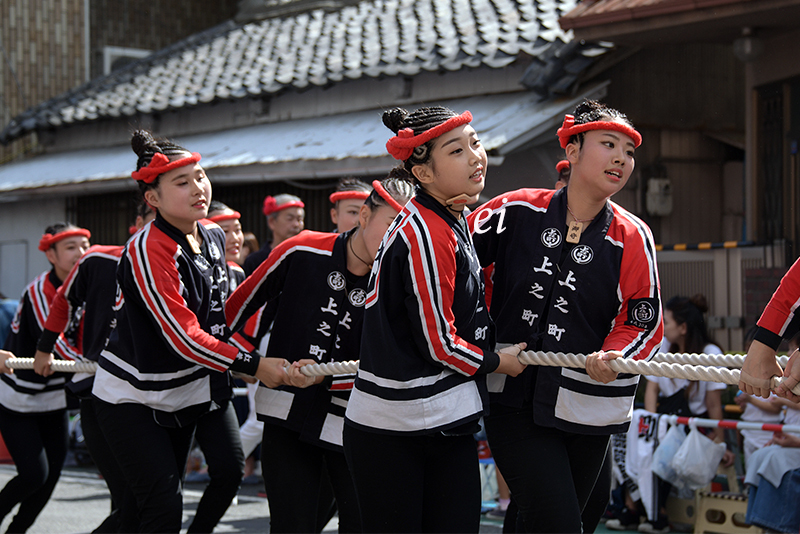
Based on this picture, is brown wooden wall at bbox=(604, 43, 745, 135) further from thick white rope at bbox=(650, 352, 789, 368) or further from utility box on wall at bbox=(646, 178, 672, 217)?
thick white rope at bbox=(650, 352, 789, 368)

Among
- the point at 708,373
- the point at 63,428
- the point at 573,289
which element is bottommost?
the point at 63,428

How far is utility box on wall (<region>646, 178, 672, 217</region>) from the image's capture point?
987cm

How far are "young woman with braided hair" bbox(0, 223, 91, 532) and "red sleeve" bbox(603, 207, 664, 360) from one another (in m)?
3.64

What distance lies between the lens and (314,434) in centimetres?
435

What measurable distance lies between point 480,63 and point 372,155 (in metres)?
1.57

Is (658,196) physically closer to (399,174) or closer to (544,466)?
(399,174)

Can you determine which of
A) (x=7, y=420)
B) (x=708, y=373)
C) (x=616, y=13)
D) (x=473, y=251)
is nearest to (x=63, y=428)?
(x=7, y=420)

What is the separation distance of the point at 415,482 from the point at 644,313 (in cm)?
107

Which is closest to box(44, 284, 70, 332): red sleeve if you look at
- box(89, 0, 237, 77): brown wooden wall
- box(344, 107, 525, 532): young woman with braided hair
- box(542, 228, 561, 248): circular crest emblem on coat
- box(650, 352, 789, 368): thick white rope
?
box(344, 107, 525, 532): young woman with braided hair

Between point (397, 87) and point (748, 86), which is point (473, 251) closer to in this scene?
point (748, 86)

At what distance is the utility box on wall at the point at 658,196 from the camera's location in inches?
388

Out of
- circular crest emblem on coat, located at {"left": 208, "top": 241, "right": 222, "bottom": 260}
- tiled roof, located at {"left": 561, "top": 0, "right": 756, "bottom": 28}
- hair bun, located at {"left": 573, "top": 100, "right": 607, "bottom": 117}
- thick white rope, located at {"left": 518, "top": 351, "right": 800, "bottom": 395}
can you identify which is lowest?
thick white rope, located at {"left": 518, "top": 351, "right": 800, "bottom": 395}

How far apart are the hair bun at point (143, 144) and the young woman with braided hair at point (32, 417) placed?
1.79 meters

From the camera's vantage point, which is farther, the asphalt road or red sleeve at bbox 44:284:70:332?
the asphalt road
